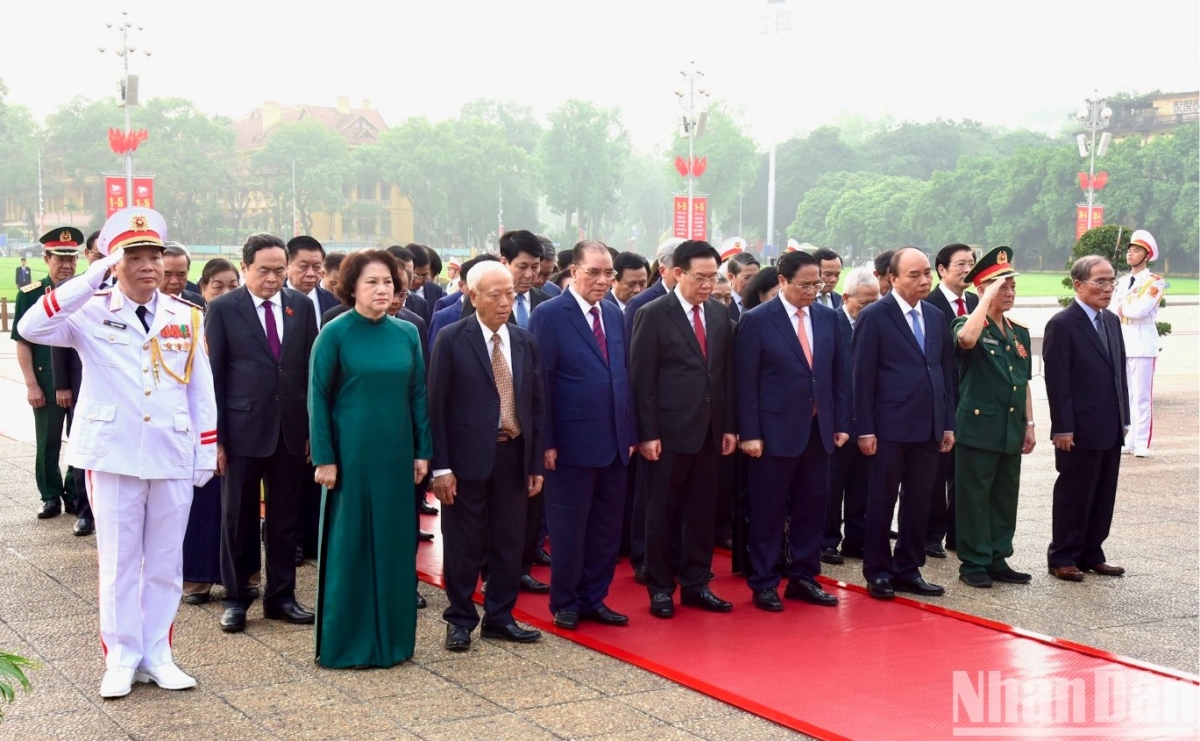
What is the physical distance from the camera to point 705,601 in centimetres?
598

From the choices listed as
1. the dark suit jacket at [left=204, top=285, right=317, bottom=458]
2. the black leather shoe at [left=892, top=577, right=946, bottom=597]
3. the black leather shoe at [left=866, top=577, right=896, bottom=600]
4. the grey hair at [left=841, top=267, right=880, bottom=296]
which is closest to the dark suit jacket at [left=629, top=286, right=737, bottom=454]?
the black leather shoe at [left=866, top=577, right=896, bottom=600]

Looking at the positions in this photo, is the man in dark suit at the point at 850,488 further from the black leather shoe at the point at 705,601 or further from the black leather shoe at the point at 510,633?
the black leather shoe at the point at 510,633

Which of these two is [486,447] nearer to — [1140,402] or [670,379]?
[670,379]

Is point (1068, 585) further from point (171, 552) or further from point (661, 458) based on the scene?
point (171, 552)

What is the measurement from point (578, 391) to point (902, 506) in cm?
194

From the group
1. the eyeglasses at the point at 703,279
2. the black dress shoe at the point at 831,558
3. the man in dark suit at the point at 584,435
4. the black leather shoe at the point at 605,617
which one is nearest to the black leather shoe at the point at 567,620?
the man in dark suit at the point at 584,435

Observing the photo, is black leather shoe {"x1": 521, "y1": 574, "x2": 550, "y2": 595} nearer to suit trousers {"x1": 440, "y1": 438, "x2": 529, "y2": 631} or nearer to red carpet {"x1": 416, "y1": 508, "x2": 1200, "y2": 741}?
red carpet {"x1": 416, "y1": 508, "x2": 1200, "y2": 741}

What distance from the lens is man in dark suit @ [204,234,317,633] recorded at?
5637mm

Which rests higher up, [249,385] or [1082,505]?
[249,385]

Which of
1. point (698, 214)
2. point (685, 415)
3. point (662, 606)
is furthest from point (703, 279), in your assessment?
point (698, 214)

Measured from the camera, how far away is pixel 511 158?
82.3 m

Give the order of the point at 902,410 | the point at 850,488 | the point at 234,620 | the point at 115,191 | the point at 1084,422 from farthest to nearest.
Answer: the point at 115,191 < the point at 850,488 < the point at 1084,422 < the point at 902,410 < the point at 234,620

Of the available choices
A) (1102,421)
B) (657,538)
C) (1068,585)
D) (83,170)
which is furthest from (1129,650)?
(83,170)

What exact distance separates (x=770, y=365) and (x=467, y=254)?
244 ft
